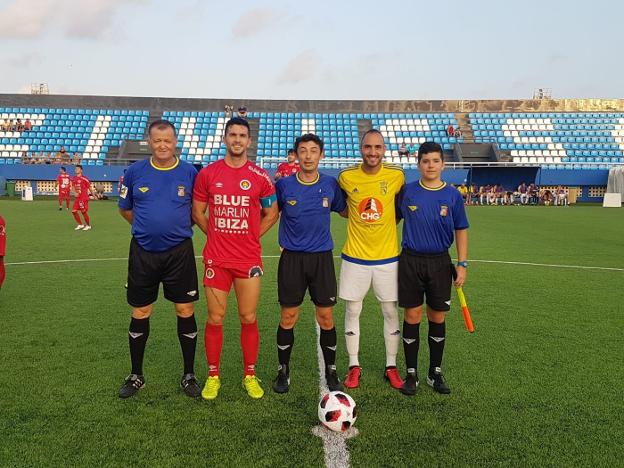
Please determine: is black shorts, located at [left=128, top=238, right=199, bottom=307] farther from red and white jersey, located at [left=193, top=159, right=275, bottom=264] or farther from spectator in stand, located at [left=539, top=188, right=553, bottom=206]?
spectator in stand, located at [left=539, top=188, right=553, bottom=206]

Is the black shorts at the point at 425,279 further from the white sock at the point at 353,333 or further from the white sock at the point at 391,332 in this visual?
the white sock at the point at 353,333

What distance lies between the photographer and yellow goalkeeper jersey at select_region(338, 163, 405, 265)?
413 centimetres

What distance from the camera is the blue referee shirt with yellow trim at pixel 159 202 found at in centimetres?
390

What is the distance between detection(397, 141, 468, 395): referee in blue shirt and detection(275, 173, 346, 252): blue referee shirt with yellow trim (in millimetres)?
607

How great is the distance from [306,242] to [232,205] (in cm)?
66

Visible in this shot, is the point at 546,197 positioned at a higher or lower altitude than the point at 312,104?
lower

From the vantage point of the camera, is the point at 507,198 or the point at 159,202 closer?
the point at 159,202

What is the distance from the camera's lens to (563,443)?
3258 mm

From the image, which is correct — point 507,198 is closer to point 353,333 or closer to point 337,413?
point 353,333

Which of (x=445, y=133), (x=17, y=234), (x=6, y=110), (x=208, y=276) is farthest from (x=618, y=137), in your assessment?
(x=6, y=110)

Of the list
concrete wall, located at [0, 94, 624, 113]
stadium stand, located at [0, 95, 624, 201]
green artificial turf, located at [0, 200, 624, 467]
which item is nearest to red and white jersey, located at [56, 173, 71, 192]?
stadium stand, located at [0, 95, 624, 201]

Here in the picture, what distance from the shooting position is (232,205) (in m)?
3.93

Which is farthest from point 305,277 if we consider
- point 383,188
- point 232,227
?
point 383,188

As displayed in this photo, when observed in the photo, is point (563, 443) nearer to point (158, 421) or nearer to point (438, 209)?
point (438, 209)
